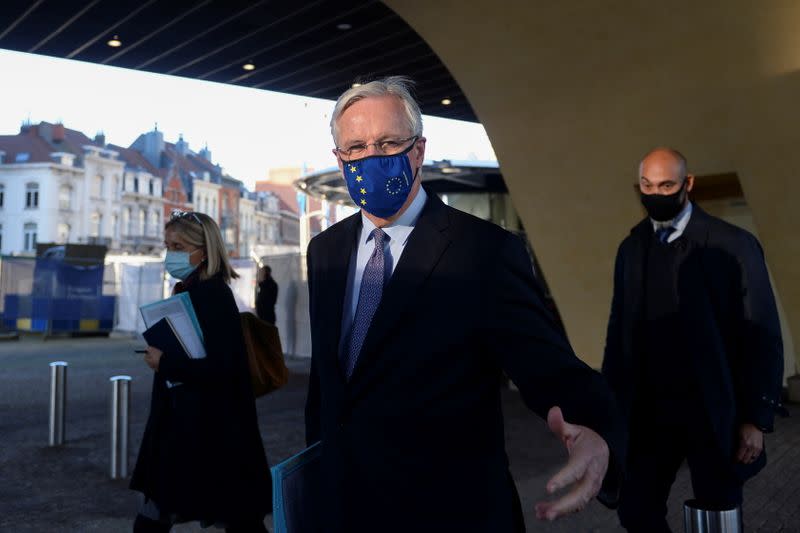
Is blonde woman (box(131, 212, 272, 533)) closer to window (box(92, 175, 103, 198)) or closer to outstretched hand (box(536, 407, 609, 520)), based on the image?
outstretched hand (box(536, 407, 609, 520))

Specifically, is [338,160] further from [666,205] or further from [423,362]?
[666,205]

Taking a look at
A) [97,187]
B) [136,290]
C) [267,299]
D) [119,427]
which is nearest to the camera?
[119,427]

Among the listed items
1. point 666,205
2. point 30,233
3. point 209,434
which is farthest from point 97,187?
point 666,205

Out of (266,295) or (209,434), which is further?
(266,295)

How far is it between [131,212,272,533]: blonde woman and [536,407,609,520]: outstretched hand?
7.90 feet

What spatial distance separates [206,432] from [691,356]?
224 cm

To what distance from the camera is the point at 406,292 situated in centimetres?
202

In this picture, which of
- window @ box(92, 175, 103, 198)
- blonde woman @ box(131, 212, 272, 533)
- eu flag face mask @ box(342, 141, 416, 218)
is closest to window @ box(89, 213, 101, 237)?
window @ box(92, 175, 103, 198)

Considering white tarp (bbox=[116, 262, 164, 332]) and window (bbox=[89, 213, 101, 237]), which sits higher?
window (bbox=[89, 213, 101, 237])

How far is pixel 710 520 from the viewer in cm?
303

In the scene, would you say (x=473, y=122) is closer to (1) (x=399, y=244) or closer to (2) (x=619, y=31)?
(2) (x=619, y=31)

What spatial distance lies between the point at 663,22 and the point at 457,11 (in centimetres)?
244

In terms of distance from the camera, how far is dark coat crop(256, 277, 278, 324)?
16.1 m

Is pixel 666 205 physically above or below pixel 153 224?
below
